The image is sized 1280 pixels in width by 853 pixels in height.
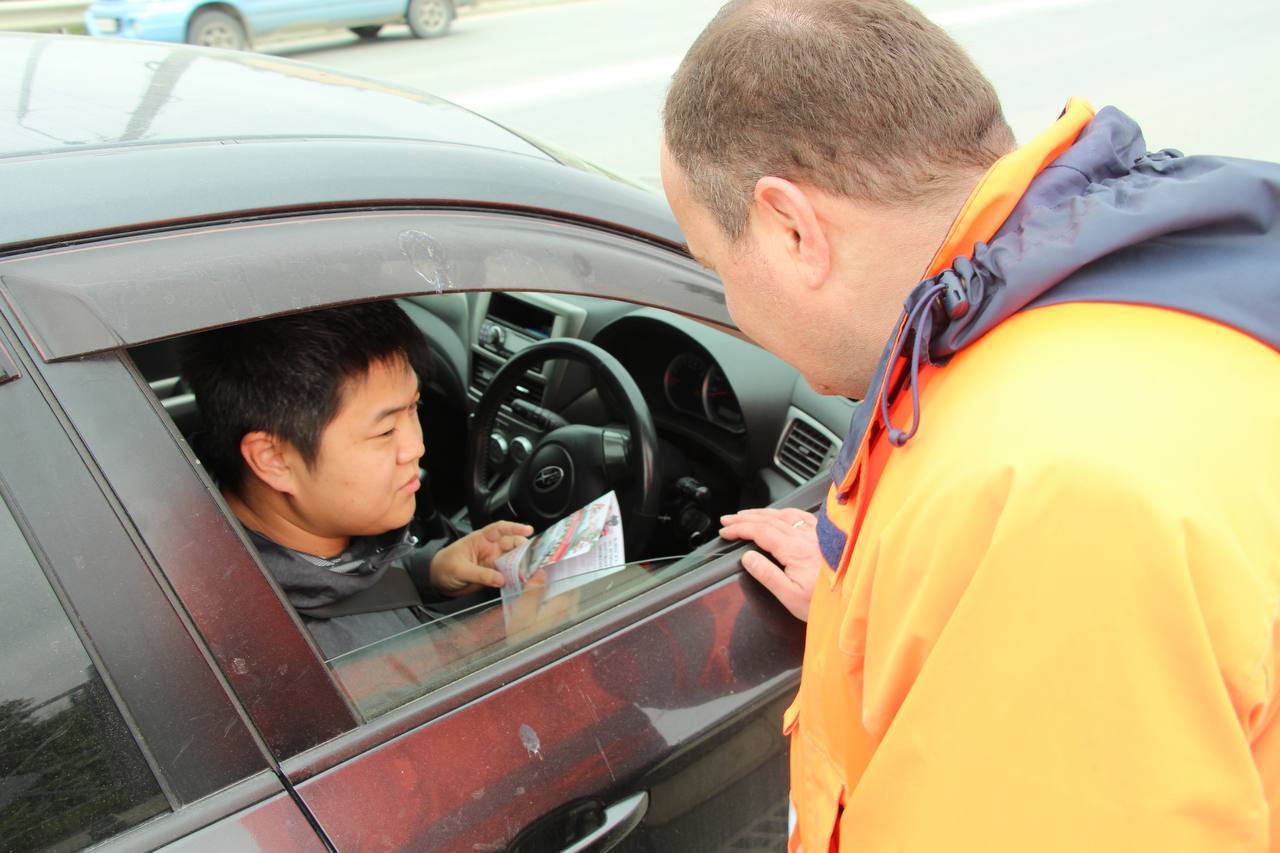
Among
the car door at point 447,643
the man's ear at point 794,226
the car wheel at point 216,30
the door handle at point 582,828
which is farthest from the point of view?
the car wheel at point 216,30

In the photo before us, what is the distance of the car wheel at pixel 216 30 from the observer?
11273mm

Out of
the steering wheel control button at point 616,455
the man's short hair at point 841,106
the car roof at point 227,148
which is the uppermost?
the man's short hair at point 841,106

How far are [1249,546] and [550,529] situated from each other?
1.41 m

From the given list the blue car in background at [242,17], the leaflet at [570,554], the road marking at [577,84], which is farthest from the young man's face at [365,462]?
the blue car in background at [242,17]

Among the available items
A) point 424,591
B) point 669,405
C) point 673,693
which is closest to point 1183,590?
point 673,693

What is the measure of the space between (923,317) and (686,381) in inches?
61.3

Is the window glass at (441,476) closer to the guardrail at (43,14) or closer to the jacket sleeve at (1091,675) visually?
the jacket sleeve at (1091,675)

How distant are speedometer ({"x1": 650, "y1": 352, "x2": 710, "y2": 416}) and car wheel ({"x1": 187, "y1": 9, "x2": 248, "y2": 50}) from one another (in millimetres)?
10595

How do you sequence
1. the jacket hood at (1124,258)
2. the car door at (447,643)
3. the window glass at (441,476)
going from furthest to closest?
the window glass at (441,476) < the car door at (447,643) < the jacket hood at (1124,258)

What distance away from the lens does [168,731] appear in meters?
1.07

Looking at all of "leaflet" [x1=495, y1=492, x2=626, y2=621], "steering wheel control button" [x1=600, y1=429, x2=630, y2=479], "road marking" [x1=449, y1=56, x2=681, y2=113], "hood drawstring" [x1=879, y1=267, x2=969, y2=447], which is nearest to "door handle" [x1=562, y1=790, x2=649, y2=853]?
"leaflet" [x1=495, y1=492, x2=626, y2=621]

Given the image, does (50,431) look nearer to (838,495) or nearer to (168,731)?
(168,731)

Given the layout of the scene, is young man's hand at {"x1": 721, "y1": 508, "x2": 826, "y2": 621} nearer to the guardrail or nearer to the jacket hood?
the jacket hood

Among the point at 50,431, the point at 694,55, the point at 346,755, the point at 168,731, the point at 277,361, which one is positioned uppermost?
the point at 694,55
